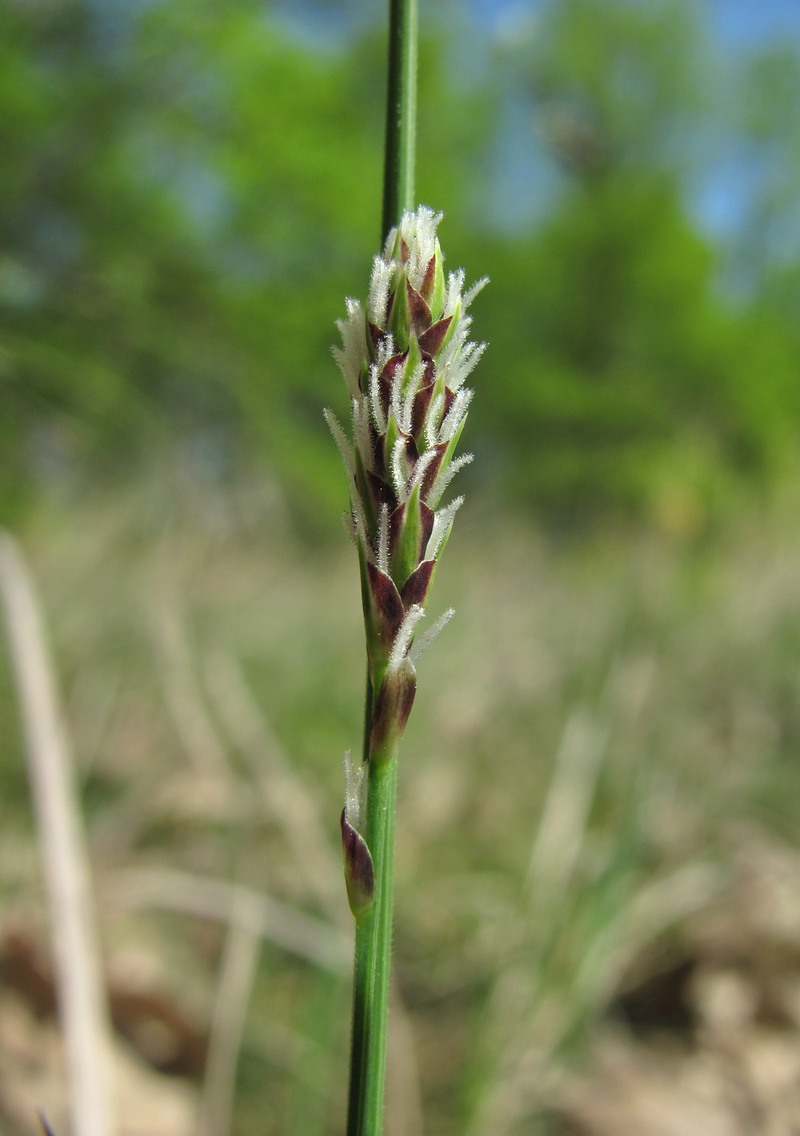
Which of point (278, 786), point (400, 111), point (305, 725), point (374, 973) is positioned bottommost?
point (374, 973)

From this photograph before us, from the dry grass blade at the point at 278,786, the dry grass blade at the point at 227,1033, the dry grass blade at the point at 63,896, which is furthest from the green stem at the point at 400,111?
the dry grass blade at the point at 278,786

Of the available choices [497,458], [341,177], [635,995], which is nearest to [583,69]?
[497,458]

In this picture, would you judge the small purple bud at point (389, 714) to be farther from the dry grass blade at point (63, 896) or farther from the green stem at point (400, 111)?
the dry grass blade at point (63, 896)

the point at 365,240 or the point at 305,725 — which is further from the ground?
the point at 365,240

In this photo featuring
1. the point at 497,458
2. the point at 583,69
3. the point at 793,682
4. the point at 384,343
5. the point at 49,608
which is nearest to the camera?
the point at 384,343

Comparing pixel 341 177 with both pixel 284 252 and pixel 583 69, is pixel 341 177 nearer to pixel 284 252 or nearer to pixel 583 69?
pixel 284 252

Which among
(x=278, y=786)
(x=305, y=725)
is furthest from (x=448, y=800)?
(x=278, y=786)

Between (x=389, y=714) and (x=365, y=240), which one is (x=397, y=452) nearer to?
(x=389, y=714)

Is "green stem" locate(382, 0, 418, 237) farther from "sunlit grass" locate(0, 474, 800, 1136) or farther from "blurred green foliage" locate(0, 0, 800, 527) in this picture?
"blurred green foliage" locate(0, 0, 800, 527)
